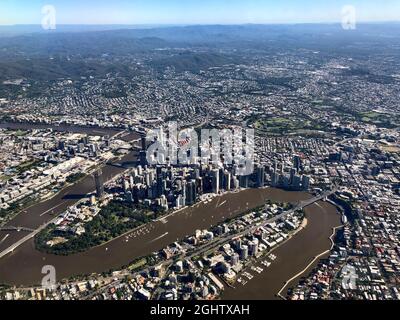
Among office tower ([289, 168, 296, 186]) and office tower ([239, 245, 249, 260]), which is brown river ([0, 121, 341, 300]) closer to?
office tower ([289, 168, 296, 186])

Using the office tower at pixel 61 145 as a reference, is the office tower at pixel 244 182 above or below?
below

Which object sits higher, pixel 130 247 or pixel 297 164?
pixel 297 164

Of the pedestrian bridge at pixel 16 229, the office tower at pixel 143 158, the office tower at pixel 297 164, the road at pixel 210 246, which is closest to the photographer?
the road at pixel 210 246

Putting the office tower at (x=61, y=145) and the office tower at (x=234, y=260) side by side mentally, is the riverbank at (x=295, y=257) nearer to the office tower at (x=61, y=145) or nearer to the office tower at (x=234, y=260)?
the office tower at (x=234, y=260)

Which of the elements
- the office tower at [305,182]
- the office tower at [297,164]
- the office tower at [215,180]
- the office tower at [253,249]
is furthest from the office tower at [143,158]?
the office tower at [253,249]

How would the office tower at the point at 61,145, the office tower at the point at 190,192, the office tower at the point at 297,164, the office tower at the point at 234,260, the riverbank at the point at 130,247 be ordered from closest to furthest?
1. the riverbank at the point at 130,247
2. the office tower at the point at 234,260
3. the office tower at the point at 190,192
4. the office tower at the point at 297,164
5. the office tower at the point at 61,145

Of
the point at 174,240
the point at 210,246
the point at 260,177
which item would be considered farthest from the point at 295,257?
Answer: the point at 260,177

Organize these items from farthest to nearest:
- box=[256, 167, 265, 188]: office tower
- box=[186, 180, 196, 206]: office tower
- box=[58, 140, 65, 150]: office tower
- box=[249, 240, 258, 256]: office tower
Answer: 1. box=[58, 140, 65, 150]: office tower
2. box=[256, 167, 265, 188]: office tower
3. box=[186, 180, 196, 206]: office tower
4. box=[249, 240, 258, 256]: office tower

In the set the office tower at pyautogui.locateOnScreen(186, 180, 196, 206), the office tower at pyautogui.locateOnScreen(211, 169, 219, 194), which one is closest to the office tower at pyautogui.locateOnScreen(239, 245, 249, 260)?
the office tower at pyautogui.locateOnScreen(186, 180, 196, 206)

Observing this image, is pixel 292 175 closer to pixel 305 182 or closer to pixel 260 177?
pixel 305 182

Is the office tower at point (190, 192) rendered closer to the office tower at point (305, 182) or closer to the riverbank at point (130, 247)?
the riverbank at point (130, 247)

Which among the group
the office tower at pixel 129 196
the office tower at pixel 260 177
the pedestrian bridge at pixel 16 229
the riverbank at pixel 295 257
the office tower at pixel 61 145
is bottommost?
the riverbank at pixel 295 257

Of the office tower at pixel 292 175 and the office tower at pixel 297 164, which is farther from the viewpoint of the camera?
the office tower at pixel 297 164
